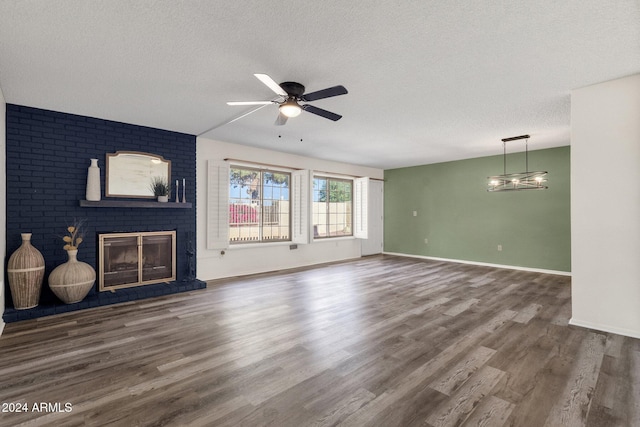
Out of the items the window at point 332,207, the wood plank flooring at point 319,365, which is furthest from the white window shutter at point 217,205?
the window at point 332,207

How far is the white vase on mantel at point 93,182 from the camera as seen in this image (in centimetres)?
416

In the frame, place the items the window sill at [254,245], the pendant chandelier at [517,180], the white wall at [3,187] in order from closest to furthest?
the white wall at [3,187] < the pendant chandelier at [517,180] < the window sill at [254,245]

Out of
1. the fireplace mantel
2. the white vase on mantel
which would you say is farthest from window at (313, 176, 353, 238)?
the white vase on mantel

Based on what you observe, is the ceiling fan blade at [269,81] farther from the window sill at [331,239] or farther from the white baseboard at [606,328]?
the window sill at [331,239]

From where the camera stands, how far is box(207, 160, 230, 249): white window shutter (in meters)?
5.47

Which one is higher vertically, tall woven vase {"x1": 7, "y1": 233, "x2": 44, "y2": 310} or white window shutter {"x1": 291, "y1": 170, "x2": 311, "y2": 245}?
white window shutter {"x1": 291, "y1": 170, "x2": 311, "y2": 245}

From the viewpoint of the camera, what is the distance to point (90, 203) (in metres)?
4.15

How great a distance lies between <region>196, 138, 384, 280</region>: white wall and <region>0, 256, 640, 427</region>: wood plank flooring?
1.39 metres

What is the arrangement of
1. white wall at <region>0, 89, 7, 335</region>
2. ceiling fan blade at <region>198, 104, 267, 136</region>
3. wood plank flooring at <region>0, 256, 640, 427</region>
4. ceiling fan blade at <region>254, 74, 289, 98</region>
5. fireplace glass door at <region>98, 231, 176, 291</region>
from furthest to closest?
fireplace glass door at <region>98, 231, 176, 291</region>
ceiling fan blade at <region>198, 104, 267, 136</region>
white wall at <region>0, 89, 7, 335</region>
ceiling fan blade at <region>254, 74, 289, 98</region>
wood plank flooring at <region>0, 256, 640, 427</region>

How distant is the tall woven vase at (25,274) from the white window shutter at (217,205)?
2.26 m

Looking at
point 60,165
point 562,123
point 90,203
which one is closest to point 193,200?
point 90,203

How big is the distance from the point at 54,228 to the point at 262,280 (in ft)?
9.85

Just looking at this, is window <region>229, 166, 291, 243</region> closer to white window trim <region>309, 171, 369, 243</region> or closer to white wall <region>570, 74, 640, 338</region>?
white window trim <region>309, 171, 369, 243</region>

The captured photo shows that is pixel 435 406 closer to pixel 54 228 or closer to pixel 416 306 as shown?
pixel 416 306
